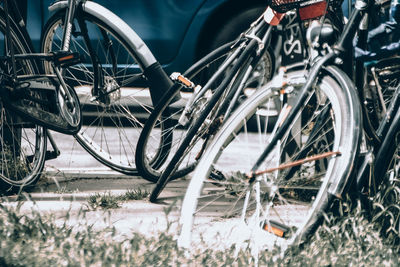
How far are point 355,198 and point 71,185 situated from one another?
1960 millimetres

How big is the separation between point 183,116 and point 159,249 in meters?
1.44

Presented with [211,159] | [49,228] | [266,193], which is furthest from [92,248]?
[266,193]

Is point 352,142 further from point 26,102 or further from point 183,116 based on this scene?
point 26,102

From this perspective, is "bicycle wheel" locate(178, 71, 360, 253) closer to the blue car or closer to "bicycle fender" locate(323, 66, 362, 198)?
"bicycle fender" locate(323, 66, 362, 198)

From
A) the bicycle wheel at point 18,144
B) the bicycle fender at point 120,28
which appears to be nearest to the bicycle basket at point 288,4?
the bicycle fender at point 120,28

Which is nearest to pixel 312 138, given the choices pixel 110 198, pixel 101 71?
pixel 110 198

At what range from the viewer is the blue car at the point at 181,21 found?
5.90 m

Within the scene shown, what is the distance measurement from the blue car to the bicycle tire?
6.80ft

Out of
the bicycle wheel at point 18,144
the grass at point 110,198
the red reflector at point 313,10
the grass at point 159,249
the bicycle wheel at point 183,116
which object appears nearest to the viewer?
the grass at point 159,249

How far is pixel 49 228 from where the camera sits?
9.29 feet

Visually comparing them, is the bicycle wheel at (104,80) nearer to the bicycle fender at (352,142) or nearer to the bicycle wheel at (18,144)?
the bicycle wheel at (18,144)

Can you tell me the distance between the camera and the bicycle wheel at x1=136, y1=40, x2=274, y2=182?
3.96 m

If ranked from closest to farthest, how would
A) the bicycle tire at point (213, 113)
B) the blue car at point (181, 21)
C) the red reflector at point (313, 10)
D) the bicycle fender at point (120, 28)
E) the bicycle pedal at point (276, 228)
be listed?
the bicycle pedal at point (276, 228) → the red reflector at point (313, 10) → the bicycle tire at point (213, 113) → the bicycle fender at point (120, 28) → the blue car at point (181, 21)

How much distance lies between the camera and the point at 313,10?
3.27 meters
